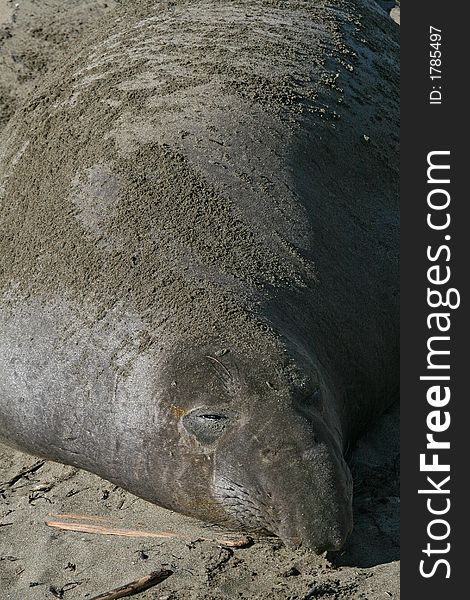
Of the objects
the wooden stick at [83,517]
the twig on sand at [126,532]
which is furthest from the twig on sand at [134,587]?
the wooden stick at [83,517]

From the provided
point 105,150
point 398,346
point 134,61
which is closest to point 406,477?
point 398,346

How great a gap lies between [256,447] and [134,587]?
2.05 feet

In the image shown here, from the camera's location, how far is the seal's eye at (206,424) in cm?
374


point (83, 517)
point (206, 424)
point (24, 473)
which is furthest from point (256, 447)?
point (24, 473)

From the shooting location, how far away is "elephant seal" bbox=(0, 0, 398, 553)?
12.4 feet

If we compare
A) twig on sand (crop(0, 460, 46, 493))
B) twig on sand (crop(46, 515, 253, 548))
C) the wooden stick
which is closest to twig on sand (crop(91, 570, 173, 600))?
twig on sand (crop(46, 515, 253, 548))

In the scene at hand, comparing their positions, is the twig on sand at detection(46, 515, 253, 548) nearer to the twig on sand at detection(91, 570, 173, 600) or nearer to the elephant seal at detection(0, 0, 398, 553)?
the elephant seal at detection(0, 0, 398, 553)

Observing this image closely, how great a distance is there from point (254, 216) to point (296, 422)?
38.6 inches

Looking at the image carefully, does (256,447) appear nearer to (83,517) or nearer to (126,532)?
(126,532)

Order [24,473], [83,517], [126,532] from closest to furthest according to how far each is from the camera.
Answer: [126,532] < [83,517] < [24,473]

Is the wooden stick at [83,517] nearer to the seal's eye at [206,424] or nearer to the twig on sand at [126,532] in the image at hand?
the twig on sand at [126,532]

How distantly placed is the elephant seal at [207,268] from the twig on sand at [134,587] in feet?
0.90

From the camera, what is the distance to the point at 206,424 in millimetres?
3754

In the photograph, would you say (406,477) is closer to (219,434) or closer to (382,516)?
(382,516)
